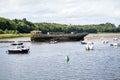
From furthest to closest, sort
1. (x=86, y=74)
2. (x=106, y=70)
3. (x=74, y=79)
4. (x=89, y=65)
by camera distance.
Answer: (x=89, y=65) < (x=106, y=70) < (x=86, y=74) < (x=74, y=79)

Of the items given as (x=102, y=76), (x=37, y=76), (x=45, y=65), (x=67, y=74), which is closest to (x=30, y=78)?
(x=37, y=76)

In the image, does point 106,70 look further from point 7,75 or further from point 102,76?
point 7,75

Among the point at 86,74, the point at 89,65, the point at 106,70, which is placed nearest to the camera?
the point at 86,74

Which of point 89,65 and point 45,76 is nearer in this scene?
point 45,76

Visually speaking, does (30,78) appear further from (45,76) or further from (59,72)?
(59,72)

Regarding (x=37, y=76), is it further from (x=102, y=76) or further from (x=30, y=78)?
(x=102, y=76)

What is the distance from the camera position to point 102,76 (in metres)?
81.2

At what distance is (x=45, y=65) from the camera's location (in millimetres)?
102688

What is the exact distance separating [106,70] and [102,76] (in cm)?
939

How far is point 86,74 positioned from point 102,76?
14.6ft

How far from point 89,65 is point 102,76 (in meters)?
20.0

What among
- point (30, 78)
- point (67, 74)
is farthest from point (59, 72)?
point (30, 78)

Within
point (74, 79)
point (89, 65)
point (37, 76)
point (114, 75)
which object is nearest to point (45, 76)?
point (37, 76)

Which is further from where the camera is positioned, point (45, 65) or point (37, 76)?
point (45, 65)
